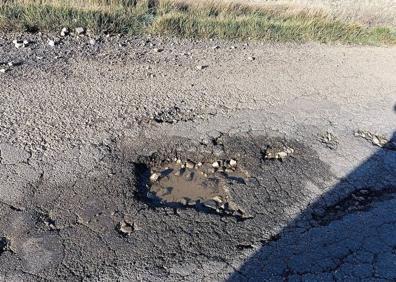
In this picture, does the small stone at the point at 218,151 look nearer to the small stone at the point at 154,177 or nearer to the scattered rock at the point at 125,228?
the small stone at the point at 154,177

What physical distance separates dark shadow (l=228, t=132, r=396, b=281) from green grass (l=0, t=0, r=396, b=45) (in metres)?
3.68

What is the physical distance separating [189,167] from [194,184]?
0.77ft

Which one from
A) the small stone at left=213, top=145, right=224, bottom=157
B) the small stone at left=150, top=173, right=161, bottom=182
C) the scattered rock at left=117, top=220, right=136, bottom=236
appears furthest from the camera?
the small stone at left=213, top=145, right=224, bottom=157

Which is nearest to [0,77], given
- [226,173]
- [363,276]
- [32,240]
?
[32,240]

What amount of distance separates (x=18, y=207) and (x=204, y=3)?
5.44 metres

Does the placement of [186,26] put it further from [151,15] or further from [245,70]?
[245,70]

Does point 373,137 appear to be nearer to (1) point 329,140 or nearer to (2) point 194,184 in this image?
(1) point 329,140

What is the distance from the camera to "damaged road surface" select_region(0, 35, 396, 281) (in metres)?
3.59

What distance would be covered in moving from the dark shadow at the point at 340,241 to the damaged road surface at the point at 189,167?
0.01 m

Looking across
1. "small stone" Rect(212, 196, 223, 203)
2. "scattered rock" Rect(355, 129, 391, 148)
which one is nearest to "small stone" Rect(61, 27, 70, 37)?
"small stone" Rect(212, 196, 223, 203)

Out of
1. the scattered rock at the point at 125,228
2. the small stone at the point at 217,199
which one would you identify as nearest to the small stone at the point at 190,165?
the small stone at the point at 217,199

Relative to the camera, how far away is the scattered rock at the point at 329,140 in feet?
16.5

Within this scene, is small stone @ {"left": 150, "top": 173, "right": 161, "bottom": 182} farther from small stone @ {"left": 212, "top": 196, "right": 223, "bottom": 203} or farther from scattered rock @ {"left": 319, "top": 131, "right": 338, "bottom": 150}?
scattered rock @ {"left": 319, "top": 131, "right": 338, "bottom": 150}

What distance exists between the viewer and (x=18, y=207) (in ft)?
12.6
